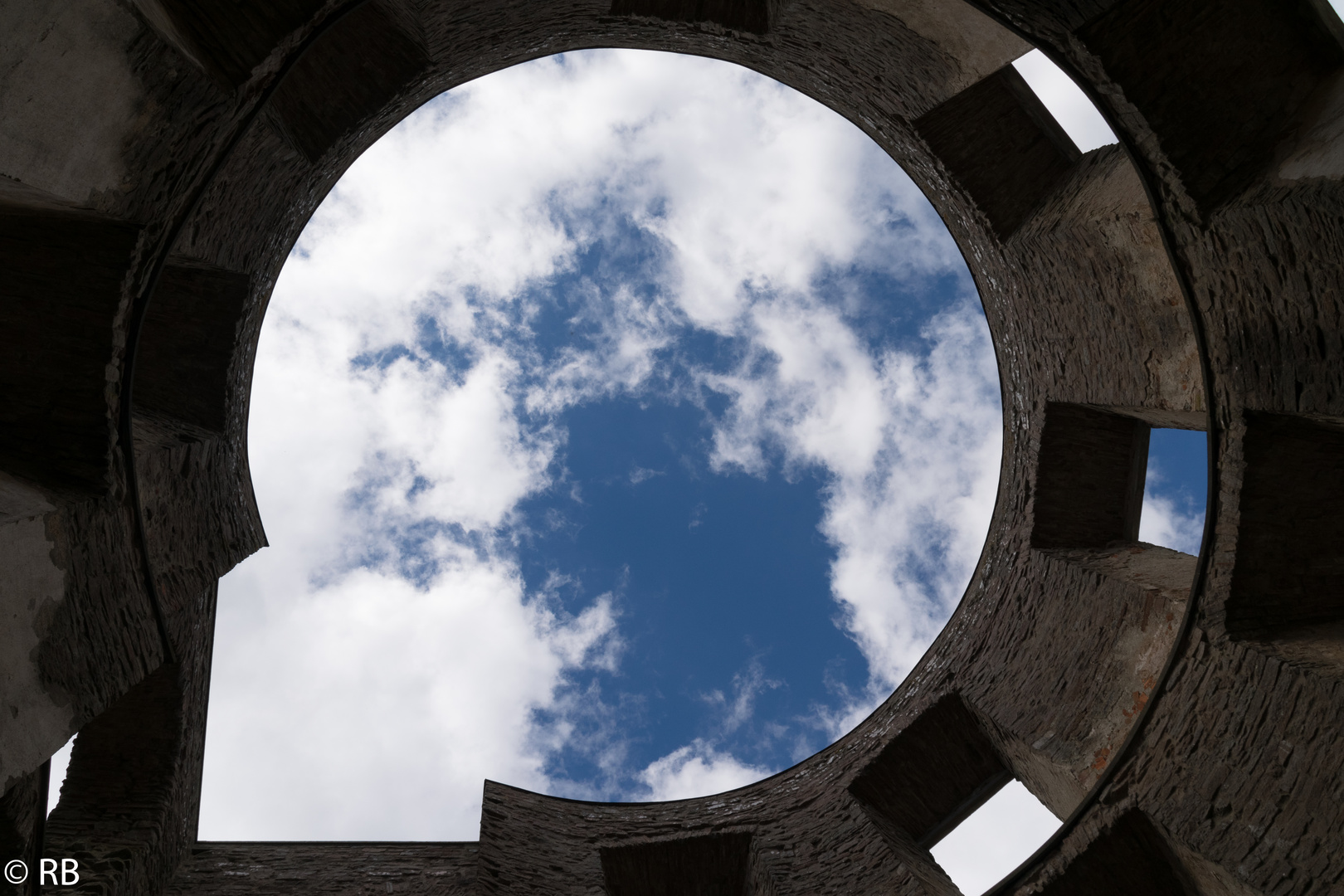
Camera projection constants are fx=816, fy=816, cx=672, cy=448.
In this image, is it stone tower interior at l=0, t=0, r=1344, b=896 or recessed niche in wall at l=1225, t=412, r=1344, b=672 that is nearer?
stone tower interior at l=0, t=0, r=1344, b=896

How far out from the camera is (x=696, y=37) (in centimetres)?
757

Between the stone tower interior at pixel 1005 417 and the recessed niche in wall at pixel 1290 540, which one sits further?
the recessed niche in wall at pixel 1290 540

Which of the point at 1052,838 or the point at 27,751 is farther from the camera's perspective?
the point at 1052,838

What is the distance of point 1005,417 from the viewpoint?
27.8 feet

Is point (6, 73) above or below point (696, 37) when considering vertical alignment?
below

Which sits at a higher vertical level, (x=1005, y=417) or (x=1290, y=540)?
(x=1005, y=417)

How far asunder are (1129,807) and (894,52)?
6124mm

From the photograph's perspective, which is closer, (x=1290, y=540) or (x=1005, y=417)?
(x=1290, y=540)

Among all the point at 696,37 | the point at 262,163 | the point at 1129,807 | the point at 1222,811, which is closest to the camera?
the point at 1222,811

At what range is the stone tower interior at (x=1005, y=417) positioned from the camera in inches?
159

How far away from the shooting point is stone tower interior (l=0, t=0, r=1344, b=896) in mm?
4035

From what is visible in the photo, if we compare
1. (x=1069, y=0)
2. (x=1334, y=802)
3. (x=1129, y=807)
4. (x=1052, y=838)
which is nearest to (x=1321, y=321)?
(x=1069, y=0)

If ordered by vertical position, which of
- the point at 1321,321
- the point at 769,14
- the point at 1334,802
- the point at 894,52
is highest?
the point at 769,14

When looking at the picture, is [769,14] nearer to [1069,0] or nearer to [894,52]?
[894,52]
